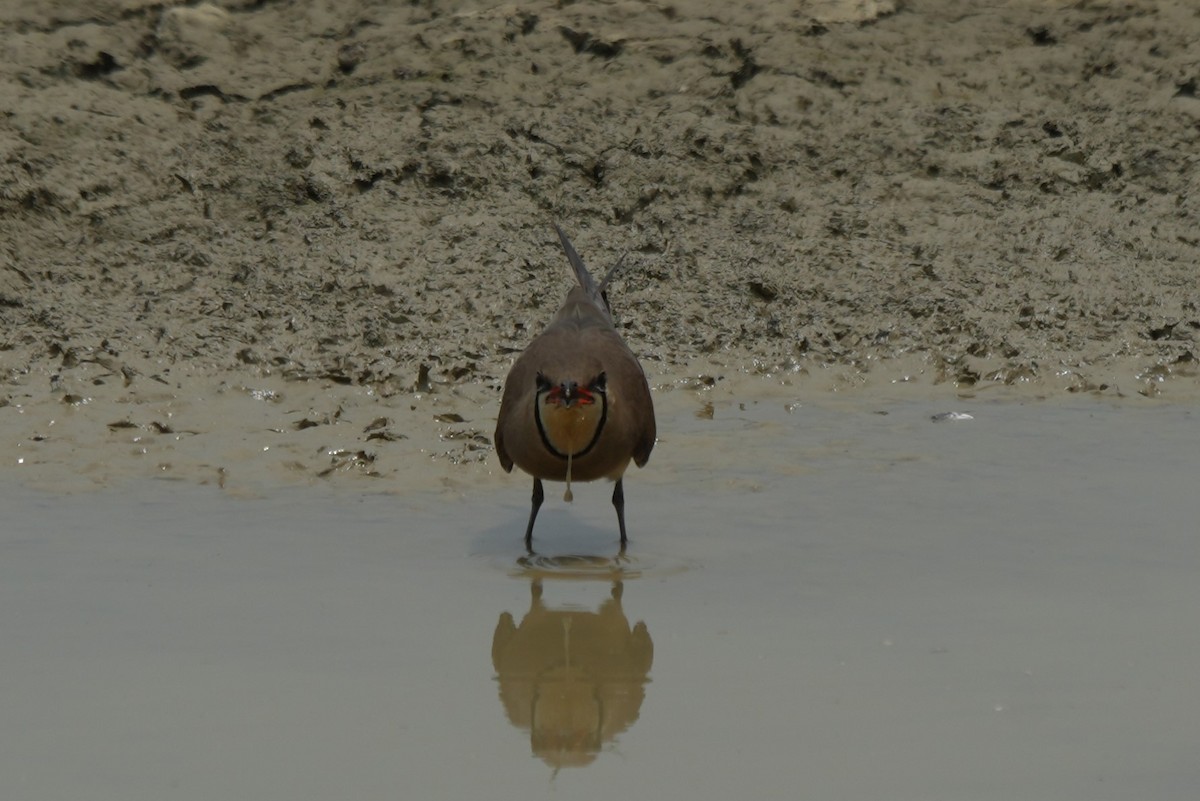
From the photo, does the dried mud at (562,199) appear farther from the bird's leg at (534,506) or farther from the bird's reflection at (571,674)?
the bird's reflection at (571,674)

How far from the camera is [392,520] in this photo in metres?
6.30

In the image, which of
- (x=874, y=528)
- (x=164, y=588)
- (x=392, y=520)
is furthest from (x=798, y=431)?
(x=164, y=588)

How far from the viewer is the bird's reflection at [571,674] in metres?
4.18

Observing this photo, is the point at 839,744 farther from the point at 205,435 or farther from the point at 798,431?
the point at 205,435

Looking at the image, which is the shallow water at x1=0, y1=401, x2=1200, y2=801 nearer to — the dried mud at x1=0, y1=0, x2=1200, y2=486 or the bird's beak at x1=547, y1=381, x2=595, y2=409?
the bird's beak at x1=547, y1=381, x2=595, y2=409

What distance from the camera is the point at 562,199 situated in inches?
370

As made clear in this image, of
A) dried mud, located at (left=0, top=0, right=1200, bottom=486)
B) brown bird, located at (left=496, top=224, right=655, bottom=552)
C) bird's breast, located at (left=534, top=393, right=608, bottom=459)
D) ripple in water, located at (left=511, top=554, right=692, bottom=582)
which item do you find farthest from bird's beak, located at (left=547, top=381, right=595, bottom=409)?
dried mud, located at (left=0, top=0, right=1200, bottom=486)

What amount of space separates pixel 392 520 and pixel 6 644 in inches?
71.9

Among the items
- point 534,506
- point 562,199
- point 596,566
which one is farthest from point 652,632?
point 562,199

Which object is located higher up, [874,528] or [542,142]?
[542,142]

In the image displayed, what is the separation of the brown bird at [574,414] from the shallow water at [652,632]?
316 millimetres

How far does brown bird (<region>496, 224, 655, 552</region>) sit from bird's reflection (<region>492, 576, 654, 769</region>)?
61 centimetres

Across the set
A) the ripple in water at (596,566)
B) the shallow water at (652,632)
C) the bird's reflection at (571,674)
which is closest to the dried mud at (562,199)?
the shallow water at (652,632)

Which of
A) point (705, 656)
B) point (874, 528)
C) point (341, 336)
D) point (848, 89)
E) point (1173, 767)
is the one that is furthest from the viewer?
point (848, 89)
